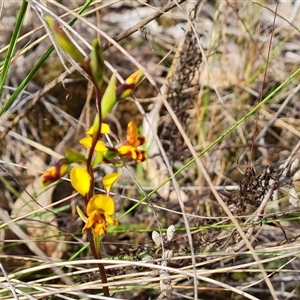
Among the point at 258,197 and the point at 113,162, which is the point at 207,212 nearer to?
the point at 258,197

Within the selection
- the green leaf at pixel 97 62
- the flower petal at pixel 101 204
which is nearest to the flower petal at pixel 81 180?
the flower petal at pixel 101 204

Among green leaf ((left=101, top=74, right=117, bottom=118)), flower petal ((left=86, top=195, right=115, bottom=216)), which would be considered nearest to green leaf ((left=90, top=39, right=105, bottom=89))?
green leaf ((left=101, top=74, right=117, bottom=118))

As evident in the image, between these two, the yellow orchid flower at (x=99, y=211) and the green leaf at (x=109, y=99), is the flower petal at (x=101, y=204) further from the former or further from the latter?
the green leaf at (x=109, y=99)

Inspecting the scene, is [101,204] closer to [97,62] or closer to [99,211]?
[99,211]

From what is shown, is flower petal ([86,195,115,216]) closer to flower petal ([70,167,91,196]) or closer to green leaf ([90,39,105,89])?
flower petal ([70,167,91,196])

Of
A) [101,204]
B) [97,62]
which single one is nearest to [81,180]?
[101,204]
